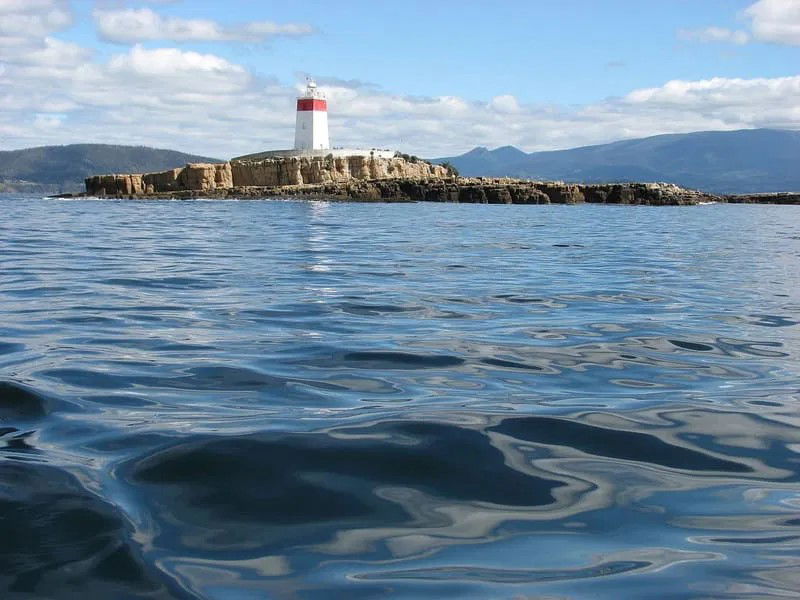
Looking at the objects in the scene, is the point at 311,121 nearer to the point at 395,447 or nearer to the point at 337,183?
the point at 337,183

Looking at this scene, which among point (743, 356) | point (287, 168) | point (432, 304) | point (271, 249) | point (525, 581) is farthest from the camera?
point (287, 168)

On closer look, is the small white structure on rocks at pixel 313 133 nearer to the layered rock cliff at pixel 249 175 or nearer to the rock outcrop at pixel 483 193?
the layered rock cliff at pixel 249 175

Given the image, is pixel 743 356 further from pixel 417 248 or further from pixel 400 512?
pixel 417 248

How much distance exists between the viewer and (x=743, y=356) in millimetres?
7168

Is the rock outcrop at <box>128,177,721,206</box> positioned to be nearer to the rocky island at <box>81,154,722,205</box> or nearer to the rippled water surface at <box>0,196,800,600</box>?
the rocky island at <box>81,154,722,205</box>

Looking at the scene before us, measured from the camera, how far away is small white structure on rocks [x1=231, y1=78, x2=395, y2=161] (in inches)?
3905

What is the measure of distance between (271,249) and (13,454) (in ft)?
50.0

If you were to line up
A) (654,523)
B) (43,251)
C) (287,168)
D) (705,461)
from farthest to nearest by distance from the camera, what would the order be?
(287,168) → (43,251) → (705,461) → (654,523)

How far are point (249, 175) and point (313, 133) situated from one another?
434 inches

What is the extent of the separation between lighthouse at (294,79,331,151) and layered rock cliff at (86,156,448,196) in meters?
5.30

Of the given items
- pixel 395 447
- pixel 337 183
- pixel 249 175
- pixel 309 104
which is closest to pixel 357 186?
pixel 337 183

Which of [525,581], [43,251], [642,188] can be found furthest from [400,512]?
[642,188]

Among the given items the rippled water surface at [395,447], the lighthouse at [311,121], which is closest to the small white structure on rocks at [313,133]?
the lighthouse at [311,121]

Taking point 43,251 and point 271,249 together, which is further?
point 271,249
